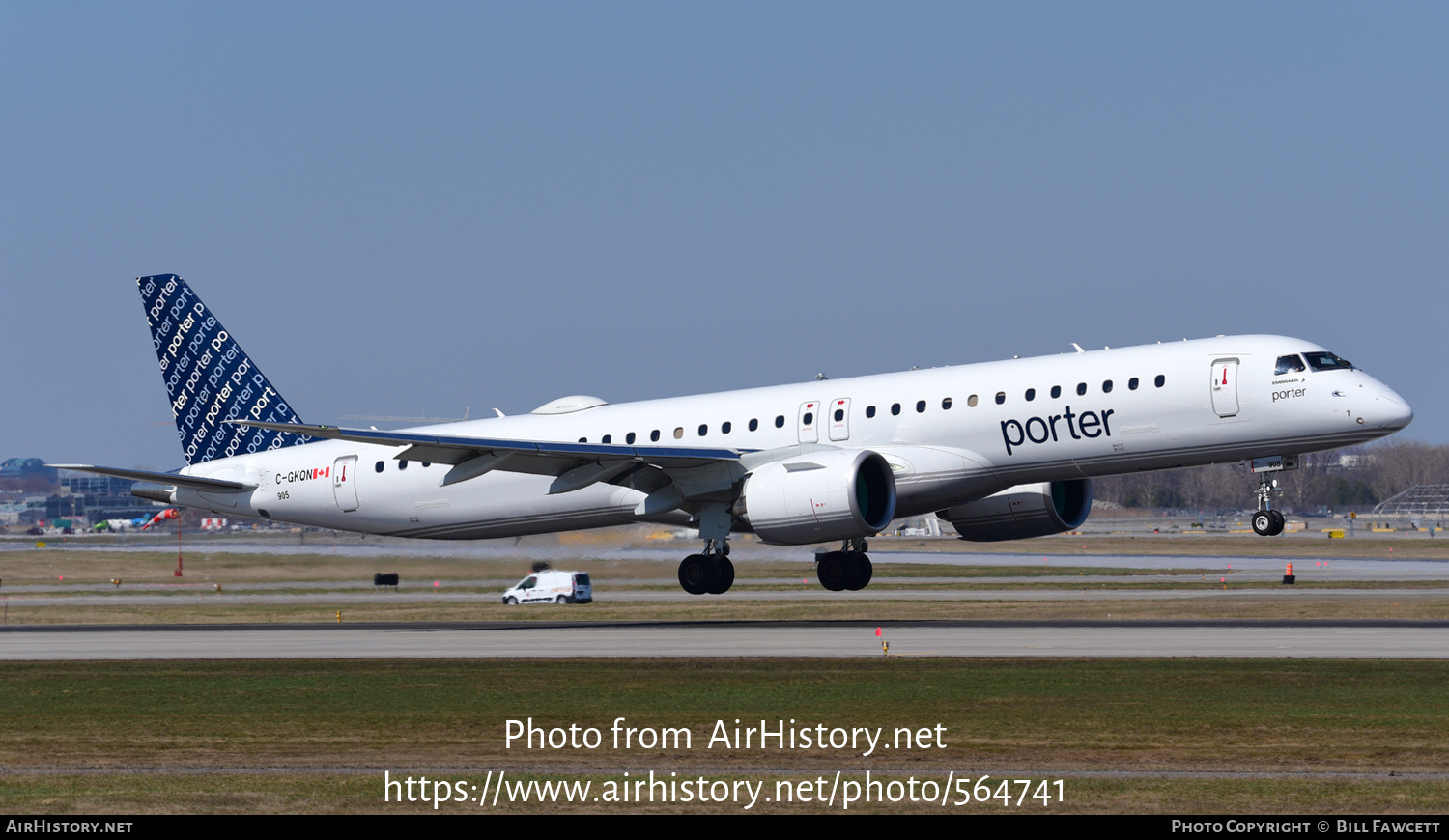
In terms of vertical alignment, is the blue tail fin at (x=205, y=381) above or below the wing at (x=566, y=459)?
above

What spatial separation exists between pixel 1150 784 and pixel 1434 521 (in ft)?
536

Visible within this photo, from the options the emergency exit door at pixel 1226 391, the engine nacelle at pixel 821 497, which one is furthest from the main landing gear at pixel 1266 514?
the engine nacelle at pixel 821 497

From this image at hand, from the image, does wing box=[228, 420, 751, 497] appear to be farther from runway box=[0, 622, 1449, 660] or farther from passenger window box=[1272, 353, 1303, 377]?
passenger window box=[1272, 353, 1303, 377]

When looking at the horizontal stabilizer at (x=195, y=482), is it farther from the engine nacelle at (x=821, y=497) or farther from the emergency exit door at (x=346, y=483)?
the engine nacelle at (x=821, y=497)

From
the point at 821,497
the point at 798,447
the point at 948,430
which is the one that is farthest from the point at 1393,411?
the point at 798,447

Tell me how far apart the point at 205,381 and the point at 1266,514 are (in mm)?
32347

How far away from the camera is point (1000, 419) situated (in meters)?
41.2

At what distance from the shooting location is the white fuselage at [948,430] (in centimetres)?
3881

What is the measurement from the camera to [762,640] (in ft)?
131

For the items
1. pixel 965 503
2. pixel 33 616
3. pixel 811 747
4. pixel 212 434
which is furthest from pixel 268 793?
pixel 33 616

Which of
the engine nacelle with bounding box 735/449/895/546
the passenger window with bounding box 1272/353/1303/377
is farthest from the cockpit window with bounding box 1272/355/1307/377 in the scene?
the engine nacelle with bounding box 735/449/895/546

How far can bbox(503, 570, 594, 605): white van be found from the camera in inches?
A: 2377

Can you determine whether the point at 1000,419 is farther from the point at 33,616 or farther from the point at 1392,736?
the point at 33,616

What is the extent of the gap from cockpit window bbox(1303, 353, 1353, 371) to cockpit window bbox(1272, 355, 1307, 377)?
0.22 meters
